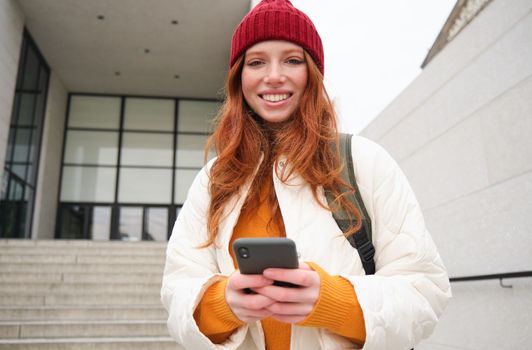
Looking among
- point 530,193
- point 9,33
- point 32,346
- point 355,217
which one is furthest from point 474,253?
point 9,33

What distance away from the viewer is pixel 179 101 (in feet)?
53.5

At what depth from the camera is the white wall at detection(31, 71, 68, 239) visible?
1318cm

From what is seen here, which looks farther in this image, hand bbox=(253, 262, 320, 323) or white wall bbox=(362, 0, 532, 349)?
white wall bbox=(362, 0, 532, 349)

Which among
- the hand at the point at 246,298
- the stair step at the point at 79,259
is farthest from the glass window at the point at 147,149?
the hand at the point at 246,298

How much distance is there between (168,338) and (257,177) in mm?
4039

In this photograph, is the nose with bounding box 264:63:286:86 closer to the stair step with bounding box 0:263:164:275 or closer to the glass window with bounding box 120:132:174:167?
the stair step with bounding box 0:263:164:275

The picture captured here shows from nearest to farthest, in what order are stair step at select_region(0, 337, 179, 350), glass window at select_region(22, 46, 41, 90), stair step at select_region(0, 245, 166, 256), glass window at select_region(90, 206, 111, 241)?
stair step at select_region(0, 337, 179, 350) → stair step at select_region(0, 245, 166, 256) → glass window at select_region(22, 46, 41, 90) → glass window at select_region(90, 206, 111, 241)

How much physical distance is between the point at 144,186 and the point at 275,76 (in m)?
14.5

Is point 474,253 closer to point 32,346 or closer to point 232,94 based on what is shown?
point 232,94

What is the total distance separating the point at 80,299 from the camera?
601 cm

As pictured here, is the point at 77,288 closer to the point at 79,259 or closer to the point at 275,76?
the point at 79,259

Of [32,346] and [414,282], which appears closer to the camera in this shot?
[414,282]

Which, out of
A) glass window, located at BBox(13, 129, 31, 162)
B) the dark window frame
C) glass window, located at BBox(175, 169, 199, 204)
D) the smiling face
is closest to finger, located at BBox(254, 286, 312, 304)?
the smiling face

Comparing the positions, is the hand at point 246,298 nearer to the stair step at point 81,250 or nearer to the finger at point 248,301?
the finger at point 248,301
